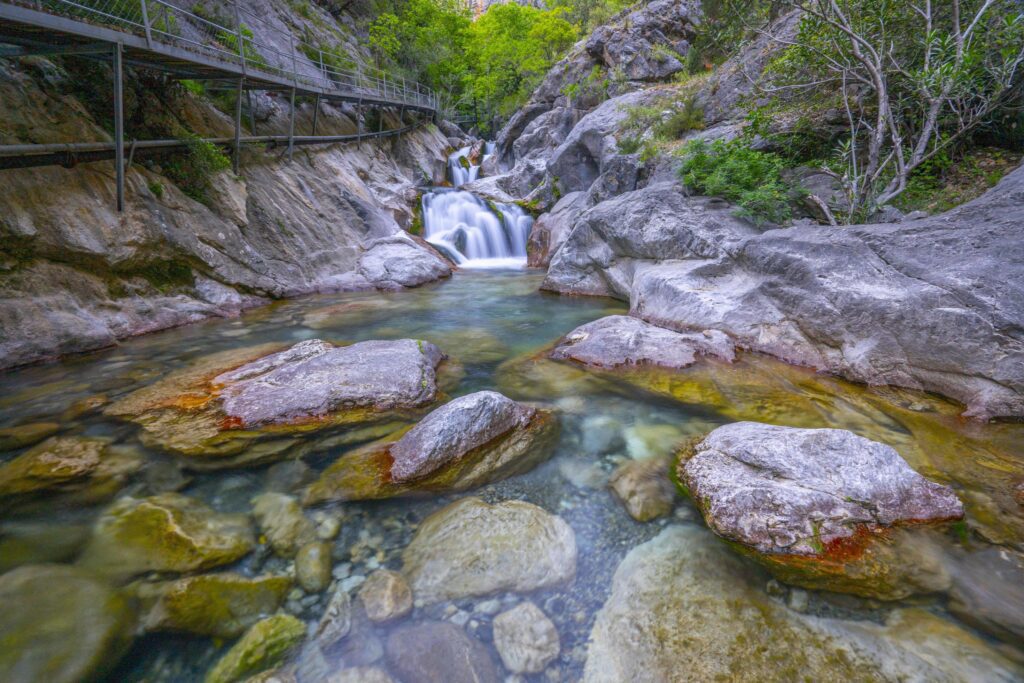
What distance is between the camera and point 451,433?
366 cm

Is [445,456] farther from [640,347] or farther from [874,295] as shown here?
[874,295]

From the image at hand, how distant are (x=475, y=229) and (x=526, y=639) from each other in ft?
47.7

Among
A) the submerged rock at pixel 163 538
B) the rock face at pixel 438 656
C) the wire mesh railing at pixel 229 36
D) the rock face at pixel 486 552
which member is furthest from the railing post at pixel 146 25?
the rock face at pixel 438 656

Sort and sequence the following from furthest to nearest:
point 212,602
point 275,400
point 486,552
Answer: point 275,400 < point 486,552 < point 212,602

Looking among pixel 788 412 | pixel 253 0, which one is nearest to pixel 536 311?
pixel 788 412

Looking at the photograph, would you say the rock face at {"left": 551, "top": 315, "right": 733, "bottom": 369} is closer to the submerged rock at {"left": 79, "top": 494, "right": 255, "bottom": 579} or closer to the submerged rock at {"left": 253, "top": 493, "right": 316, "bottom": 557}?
the submerged rock at {"left": 253, "top": 493, "right": 316, "bottom": 557}


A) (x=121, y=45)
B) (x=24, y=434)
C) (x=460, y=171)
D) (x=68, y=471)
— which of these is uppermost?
(x=460, y=171)

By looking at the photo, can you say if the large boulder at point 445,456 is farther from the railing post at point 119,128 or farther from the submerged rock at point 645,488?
the railing post at point 119,128

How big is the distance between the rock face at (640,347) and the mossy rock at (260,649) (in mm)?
4500

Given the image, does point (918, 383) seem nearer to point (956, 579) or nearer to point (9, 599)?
point (956, 579)

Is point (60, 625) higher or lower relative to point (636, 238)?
lower

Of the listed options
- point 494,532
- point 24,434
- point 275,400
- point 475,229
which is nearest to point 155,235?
point 24,434

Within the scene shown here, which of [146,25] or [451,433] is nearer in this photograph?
[451,433]

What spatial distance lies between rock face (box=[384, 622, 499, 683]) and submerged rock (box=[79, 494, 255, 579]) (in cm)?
131
